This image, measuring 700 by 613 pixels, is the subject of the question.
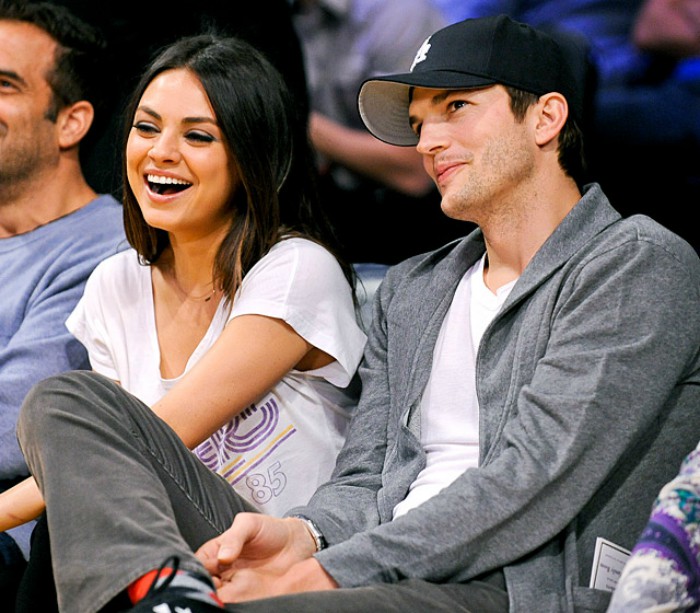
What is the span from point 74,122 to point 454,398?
1.46 m

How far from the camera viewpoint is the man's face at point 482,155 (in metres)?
2.00

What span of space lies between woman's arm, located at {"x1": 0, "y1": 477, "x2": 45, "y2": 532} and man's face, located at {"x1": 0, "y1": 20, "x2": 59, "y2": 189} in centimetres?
109

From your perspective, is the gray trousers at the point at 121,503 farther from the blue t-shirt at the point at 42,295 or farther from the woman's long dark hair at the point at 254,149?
the blue t-shirt at the point at 42,295

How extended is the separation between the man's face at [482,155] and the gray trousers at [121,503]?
25.6 inches

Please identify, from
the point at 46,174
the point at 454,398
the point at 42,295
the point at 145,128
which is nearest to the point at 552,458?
the point at 454,398

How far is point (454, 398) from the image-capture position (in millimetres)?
1995

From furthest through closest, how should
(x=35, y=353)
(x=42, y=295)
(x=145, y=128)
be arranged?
(x=42, y=295), (x=35, y=353), (x=145, y=128)

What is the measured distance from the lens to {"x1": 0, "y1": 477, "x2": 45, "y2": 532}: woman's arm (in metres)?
2.04

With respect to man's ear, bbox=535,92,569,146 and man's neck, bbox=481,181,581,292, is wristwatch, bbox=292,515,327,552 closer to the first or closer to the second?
man's neck, bbox=481,181,581,292

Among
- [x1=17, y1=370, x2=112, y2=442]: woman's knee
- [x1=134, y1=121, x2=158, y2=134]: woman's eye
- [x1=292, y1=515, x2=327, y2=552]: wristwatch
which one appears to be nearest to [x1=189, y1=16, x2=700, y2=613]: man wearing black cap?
[x1=292, y1=515, x2=327, y2=552]: wristwatch

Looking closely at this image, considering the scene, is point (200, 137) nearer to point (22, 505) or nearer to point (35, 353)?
point (35, 353)

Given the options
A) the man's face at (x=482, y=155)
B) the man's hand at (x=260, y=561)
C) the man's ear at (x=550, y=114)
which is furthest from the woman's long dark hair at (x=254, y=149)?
the man's hand at (x=260, y=561)

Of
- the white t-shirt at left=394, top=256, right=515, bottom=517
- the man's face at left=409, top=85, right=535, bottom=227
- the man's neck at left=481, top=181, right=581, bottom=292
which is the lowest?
the white t-shirt at left=394, top=256, right=515, bottom=517

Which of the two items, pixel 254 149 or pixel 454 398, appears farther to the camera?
pixel 254 149
